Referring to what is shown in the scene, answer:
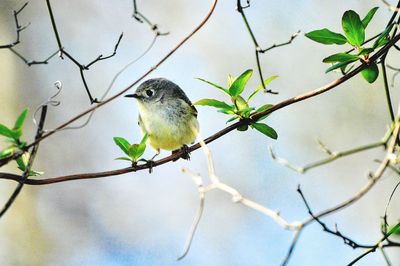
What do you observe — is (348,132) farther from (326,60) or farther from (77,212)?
(326,60)

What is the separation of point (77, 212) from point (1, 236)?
0.86 metres

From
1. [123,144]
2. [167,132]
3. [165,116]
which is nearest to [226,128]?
[123,144]

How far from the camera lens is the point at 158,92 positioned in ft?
13.3

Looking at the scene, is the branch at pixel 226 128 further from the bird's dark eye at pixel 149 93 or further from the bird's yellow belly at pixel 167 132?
the bird's dark eye at pixel 149 93

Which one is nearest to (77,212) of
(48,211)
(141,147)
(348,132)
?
(48,211)

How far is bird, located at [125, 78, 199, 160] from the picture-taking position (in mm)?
3705

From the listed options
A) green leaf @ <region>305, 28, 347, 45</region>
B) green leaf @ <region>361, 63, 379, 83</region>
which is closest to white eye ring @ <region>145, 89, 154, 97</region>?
green leaf @ <region>305, 28, 347, 45</region>

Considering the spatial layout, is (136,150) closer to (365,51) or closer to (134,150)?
(134,150)

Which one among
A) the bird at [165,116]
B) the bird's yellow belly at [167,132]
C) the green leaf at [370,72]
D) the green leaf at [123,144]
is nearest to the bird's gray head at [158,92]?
the bird at [165,116]

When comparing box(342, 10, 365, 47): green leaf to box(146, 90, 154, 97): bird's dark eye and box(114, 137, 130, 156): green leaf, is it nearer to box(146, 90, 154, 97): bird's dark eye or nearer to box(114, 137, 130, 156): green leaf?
box(114, 137, 130, 156): green leaf

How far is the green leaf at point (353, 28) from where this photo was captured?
214cm

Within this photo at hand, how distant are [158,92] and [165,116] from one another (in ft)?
0.94

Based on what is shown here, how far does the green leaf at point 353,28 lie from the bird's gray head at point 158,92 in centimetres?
195

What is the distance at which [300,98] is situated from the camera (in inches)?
75.1
